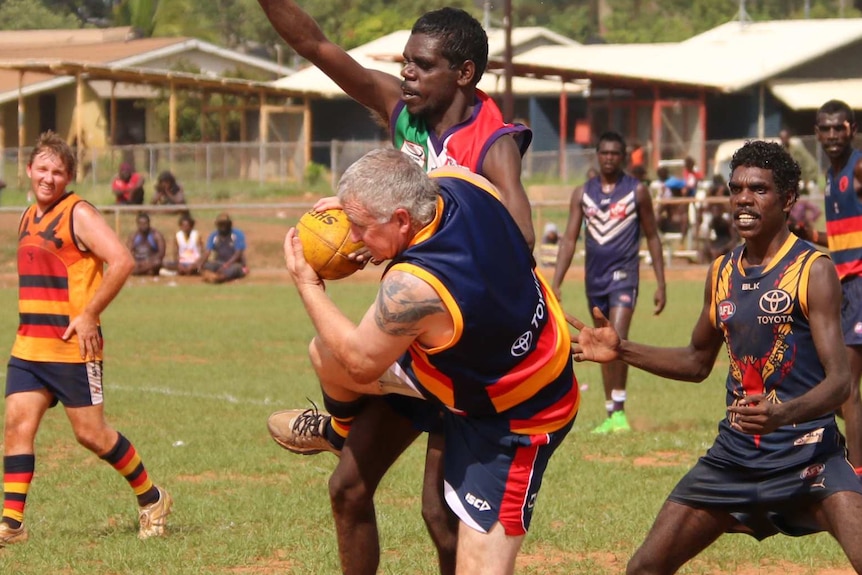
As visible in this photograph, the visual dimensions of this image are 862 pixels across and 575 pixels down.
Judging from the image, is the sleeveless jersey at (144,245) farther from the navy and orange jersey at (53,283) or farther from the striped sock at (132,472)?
the striped sock at (132,472)

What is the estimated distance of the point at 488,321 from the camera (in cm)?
470

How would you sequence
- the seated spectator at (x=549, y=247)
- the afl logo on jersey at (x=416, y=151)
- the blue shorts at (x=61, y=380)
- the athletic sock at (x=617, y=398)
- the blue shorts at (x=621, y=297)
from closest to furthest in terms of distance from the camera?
the afl logo on jersey at (x=416, y=151) < the blue shorts at (x=61, y=380) < the athletic sock at (x=617, y=398) < the blue shorts at (x=621, y=297) < the seated spectator at (x=549, y=247)

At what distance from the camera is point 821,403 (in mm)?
5219

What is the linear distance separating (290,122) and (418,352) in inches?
1923

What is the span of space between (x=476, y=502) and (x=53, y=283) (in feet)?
12.1

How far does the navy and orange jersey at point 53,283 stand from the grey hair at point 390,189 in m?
3.56

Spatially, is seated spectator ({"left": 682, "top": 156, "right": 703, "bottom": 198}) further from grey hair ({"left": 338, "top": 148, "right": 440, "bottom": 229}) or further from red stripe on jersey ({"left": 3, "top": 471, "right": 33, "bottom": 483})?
grey hair ({"left": 338, "top": 148, "right": 440, "bottom": 229})

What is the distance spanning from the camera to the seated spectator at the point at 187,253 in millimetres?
25891

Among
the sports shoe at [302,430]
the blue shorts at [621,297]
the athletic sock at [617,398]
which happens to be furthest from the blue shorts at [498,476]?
the blue shorts at [621,297]

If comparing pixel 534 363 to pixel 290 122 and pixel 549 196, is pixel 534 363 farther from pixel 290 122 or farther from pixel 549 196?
pixel 290 122

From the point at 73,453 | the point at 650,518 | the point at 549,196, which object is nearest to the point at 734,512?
the point at 650,518

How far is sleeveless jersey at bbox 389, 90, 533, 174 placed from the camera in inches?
219

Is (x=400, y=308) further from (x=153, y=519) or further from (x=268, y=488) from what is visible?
(x=268, y=488)

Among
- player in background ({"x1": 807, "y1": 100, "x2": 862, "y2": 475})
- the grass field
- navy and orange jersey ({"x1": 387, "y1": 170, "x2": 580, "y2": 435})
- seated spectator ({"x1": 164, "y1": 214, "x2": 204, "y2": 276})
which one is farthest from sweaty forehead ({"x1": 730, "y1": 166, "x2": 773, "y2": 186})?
seated spectator ({"x1": 164, "y1": 214, "x2": 204, "y2": 276})
